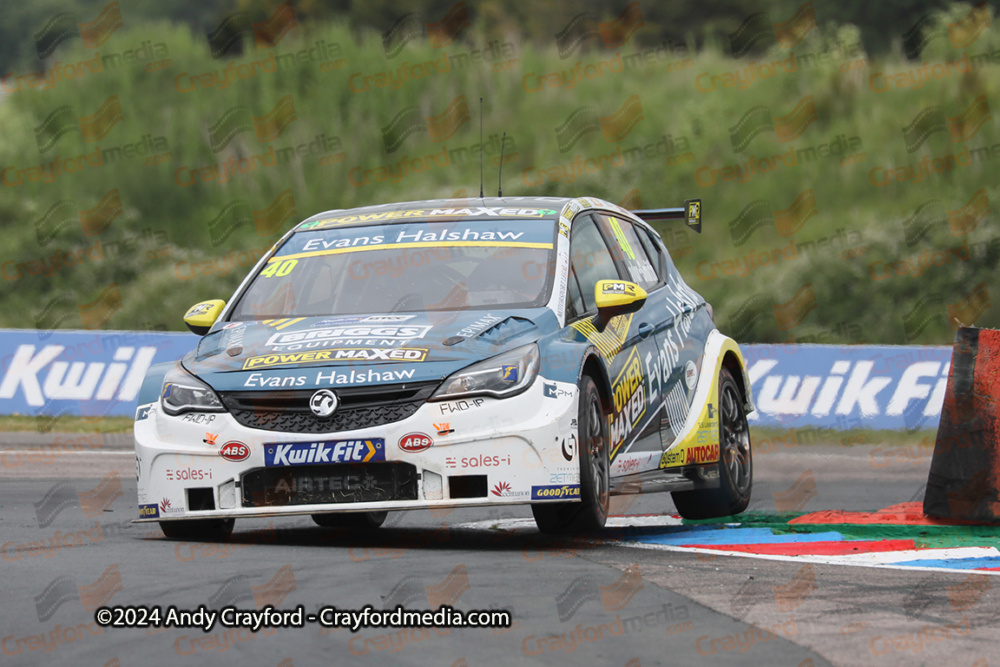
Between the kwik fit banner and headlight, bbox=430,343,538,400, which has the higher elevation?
headlight, bbox=430,343,538,400

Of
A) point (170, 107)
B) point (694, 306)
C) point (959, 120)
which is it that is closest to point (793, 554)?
point (694, 306)

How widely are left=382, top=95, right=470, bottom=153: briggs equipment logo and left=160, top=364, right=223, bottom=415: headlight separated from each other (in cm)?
2613

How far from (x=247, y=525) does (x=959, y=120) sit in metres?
23.3

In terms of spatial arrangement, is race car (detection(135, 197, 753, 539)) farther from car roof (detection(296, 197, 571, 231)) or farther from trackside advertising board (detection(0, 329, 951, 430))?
trackside advertising board (detection(0, 329, 951, 430))

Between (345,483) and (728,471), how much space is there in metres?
3.00

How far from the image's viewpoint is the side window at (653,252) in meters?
9.25

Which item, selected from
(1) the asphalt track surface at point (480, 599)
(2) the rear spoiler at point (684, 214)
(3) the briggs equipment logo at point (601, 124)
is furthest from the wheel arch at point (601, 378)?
(3) the briggs equipment logo at point (601, 124)

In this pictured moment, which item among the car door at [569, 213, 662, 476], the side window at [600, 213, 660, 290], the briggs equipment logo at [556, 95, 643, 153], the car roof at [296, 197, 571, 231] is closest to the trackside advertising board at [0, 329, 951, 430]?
the side window at [600, 213, 660, 290]

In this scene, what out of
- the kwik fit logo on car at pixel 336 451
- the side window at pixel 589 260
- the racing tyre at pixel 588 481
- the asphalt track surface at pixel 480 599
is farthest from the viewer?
the side window at pixel 589 260

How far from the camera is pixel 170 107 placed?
113ft

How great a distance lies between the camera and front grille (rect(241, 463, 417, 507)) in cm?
659

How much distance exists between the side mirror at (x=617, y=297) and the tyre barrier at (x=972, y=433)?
1668 mm

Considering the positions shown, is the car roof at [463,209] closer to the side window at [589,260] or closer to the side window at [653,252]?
the side window at [589,260]

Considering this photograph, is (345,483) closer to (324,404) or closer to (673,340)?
(324,404)
